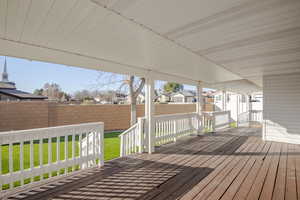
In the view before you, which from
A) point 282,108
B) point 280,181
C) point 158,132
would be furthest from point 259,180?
point 282,108

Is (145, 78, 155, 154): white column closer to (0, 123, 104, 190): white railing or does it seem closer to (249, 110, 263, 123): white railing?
(0, 123, 104, 190): white railing

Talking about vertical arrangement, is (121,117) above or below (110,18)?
below

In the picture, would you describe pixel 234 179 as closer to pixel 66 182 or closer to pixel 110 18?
pixel 66 182

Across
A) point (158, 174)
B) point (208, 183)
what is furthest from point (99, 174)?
point (208, 183)

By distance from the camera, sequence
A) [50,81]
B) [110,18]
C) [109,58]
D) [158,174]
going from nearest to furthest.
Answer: [110,18] → [158,174] → [109,58] → [50,81]

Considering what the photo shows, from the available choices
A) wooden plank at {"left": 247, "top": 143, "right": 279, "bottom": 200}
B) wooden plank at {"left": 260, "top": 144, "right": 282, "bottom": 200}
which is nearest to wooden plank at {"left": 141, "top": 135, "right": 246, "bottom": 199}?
wooden plank at {"left": 247, "top": 143, "right": 279, "bottom": 200}

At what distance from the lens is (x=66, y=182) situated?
295cm

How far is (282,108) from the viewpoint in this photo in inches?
231

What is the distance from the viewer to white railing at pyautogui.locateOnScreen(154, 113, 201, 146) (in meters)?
5.47

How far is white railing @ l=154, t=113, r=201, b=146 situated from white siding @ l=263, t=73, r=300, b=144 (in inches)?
100.0

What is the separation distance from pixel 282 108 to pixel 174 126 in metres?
3.75

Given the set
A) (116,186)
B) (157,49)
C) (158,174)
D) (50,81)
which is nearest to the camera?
(116,186)

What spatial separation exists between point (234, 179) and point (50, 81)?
1902 centimetres

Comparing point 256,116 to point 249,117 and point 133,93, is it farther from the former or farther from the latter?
point 133,93
